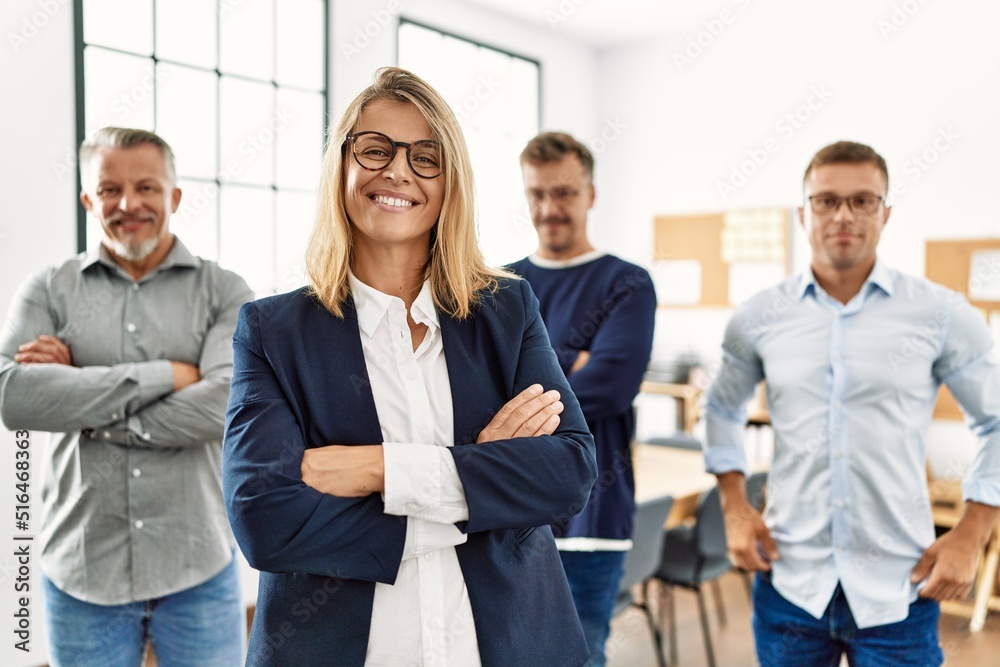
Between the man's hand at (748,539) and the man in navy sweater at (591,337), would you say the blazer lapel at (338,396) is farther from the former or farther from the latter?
the man's hand at (748,539)

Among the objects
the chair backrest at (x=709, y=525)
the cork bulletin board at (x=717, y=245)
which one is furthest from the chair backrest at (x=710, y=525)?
the cork bulletin board at (x=717, y=245)

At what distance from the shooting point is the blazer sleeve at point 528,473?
1.25m

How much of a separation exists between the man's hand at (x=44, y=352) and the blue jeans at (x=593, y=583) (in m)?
1.48

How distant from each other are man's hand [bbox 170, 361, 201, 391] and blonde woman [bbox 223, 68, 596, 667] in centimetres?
90

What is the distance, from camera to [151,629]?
2088 mm

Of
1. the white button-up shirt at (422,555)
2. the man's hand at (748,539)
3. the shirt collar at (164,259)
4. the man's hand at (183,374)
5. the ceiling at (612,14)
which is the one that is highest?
the ceiling at (612,14)

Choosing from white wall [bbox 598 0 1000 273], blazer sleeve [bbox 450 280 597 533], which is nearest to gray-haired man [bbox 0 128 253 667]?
blazer sleeve [bbox 450 280 597 533]

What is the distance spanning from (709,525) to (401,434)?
105 inches

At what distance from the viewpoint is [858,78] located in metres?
5.70

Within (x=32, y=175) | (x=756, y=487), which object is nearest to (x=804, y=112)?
(x=756, y=487)

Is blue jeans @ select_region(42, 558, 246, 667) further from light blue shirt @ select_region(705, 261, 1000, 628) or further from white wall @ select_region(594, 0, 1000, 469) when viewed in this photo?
white wall @ select_region(594, 0, 1000, 469)

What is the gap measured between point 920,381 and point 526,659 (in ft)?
4.39

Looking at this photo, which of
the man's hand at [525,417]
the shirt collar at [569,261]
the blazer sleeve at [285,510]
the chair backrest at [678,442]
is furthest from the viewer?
the chair backrest at [678,442]

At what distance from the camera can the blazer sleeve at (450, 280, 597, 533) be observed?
1250 mm
